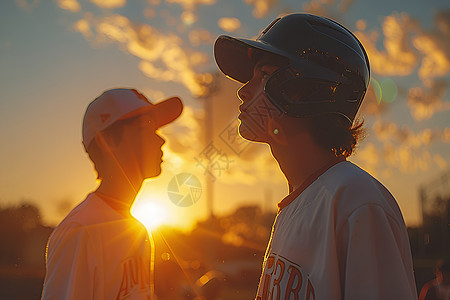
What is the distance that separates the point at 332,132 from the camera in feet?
7.55

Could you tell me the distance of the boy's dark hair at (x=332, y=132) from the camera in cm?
229

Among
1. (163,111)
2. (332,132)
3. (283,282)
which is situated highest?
(163,111)

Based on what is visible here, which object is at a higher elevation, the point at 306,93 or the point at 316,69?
the point at 316,69

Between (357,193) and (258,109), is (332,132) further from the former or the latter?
(357,193)

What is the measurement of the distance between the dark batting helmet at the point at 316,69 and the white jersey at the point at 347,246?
513 millimetres

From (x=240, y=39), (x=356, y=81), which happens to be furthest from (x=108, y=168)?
(x=356, y=81)

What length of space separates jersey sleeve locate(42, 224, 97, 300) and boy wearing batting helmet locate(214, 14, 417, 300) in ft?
4.23

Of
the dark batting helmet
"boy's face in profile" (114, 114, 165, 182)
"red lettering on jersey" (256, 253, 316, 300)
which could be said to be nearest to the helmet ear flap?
the dark batting helmet

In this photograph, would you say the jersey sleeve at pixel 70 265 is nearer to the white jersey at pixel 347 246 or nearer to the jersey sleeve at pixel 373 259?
the white jersey at pixel 347 246

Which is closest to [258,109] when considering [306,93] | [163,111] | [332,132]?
[306,93]

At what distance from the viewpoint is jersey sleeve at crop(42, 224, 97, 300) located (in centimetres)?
275

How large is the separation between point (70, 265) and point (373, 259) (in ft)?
6.77

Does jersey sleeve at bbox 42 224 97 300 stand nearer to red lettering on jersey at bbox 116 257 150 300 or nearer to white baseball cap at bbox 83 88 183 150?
red lettering on jersey at bbox 116 257 150 300

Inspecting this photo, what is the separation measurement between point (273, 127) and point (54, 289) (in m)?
1.78
